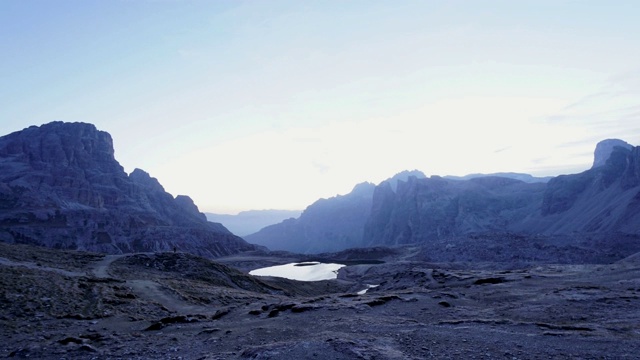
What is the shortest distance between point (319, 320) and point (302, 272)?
8173cm

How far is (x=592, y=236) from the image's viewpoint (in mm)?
99688

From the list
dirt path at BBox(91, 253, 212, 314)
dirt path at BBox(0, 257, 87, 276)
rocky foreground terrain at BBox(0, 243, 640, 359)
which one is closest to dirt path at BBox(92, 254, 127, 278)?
dirt path at BBox(91, 253, 212, 314)

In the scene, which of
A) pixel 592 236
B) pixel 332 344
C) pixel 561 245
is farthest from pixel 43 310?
pixel 592 236

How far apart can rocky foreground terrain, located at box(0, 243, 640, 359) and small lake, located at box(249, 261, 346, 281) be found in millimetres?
52999

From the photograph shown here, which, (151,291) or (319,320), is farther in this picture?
(151,291)

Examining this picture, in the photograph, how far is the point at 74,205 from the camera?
490 ft

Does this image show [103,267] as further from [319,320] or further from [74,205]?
[74,205]

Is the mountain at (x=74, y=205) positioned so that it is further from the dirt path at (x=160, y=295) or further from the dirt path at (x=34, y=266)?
the dirt path at (x=160, y=295)

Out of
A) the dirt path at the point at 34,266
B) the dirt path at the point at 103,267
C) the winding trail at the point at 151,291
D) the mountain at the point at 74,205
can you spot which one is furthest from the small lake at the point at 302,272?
the dirt path at the point at 34,266

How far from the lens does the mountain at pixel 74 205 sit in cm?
12225

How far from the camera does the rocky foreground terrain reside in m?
16.6

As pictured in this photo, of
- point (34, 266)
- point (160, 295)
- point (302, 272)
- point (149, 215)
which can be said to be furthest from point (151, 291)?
point (149, 215)

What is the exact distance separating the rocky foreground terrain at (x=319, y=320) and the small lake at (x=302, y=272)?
52999mm

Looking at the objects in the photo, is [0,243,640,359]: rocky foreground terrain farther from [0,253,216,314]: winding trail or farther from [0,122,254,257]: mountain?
[0,122,254,257]: mountain
